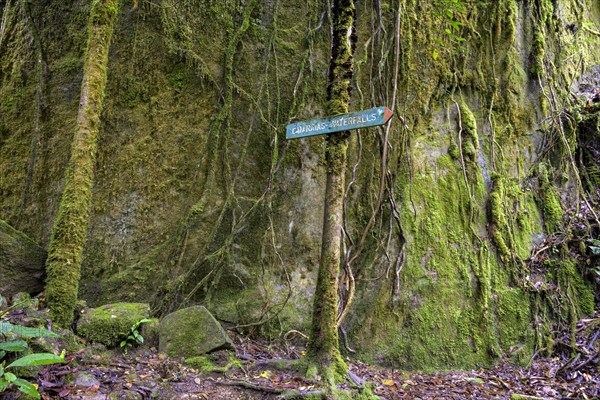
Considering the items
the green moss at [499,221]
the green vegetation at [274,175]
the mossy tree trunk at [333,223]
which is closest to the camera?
the mossy tree trunk at [333,223]

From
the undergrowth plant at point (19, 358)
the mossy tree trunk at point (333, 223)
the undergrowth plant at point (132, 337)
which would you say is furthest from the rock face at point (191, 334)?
the undergrowth plant at point (19, 358)

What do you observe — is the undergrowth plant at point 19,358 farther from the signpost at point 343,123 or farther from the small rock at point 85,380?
the signpost at point 343,123

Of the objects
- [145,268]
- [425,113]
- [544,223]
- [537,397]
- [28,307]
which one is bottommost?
[537,397]

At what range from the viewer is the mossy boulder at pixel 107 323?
3.46 meters

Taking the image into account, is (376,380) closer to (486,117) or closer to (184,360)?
(184,360)

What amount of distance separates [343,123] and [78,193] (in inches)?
86.7

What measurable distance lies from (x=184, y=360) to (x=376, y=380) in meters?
1.64

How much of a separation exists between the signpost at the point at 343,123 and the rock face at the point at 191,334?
1775 millimetres

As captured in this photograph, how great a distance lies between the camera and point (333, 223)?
10.8ft

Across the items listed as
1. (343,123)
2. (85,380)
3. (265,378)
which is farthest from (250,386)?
(343,123)

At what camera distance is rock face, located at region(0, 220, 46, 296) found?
12.0ft

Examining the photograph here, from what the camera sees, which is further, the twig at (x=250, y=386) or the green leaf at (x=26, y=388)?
the twig at (x=250, y=386)

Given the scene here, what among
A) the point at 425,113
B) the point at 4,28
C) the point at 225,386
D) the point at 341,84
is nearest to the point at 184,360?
the point at 225,386

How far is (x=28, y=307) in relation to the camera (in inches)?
128
